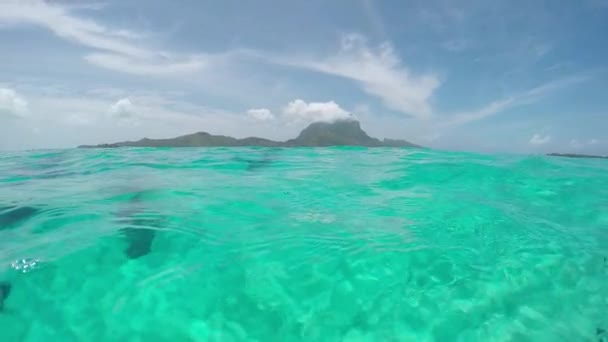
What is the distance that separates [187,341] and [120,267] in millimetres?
1906

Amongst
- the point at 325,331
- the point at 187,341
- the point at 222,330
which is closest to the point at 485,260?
the point at 325,331

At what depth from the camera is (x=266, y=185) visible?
980cm

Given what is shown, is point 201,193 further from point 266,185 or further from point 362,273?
point 362,273

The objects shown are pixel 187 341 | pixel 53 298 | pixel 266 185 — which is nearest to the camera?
pixel 187 341

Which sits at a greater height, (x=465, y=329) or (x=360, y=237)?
(x=360, y=237)

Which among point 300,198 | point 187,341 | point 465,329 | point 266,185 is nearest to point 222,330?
point 187,341

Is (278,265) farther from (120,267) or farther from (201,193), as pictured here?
(201,193)

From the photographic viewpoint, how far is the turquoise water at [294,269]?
10.9 ft

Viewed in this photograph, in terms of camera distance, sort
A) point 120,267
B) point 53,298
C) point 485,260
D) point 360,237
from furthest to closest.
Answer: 1. point 360,237
2. point 485,260
3. point 120,267
4. point 53,298

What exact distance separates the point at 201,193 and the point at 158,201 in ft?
4.38

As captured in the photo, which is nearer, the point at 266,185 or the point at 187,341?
the point at 187,341

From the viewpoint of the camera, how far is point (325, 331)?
3.30 meters

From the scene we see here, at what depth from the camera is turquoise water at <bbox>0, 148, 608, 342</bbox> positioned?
10.9 feet

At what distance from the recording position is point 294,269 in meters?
4.28
